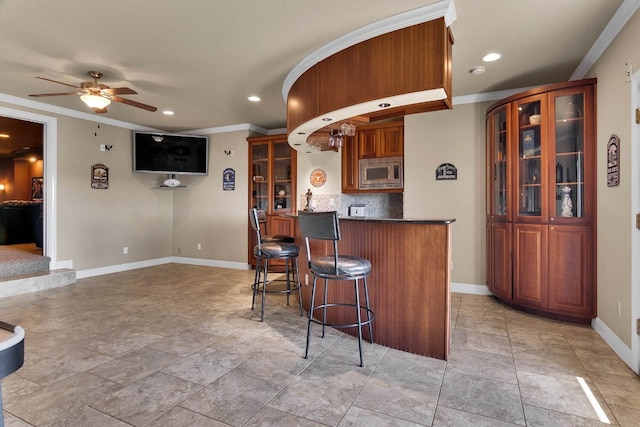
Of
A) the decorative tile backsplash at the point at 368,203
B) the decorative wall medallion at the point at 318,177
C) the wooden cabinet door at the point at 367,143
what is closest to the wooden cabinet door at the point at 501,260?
the decorative tile backsplash at the point at 368,203

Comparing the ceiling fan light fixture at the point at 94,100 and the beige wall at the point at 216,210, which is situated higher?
the ceiling fan light fixture at the point at 94,100

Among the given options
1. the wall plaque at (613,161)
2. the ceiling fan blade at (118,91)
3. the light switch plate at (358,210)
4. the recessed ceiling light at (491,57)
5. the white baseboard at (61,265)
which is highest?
the recessed ceiling light at (491,57)

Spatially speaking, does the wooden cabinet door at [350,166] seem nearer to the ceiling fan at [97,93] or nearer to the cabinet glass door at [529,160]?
Answer: the cabinet glass door at [529,160]

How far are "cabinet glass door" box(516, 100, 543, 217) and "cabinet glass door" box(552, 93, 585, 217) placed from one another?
0.50 feet

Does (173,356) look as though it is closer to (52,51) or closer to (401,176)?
(52,51)

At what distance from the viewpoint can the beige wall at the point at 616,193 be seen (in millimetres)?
2416

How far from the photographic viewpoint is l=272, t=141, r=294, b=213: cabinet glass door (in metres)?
5.80

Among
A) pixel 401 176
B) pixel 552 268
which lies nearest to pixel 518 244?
pixel 552 268

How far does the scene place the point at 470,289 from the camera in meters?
4.29

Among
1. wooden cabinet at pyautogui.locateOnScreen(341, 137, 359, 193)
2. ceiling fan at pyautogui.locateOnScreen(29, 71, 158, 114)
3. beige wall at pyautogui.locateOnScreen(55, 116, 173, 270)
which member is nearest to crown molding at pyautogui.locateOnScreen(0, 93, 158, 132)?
beige wall at pyautogui.locateOnScreen(55, 116, 173, 270)

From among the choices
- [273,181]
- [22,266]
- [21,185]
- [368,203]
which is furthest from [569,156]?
[21,185]

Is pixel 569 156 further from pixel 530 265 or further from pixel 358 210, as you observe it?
pixel 358 210

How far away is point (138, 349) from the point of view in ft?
8.50

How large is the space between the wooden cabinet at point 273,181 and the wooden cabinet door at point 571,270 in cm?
370
